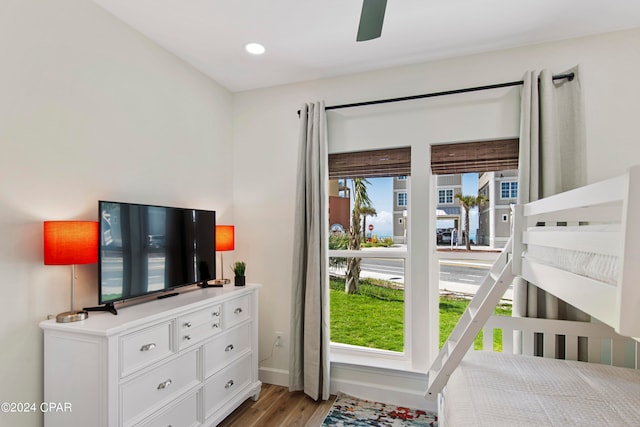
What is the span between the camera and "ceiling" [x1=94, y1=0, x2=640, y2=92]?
204 centimetres

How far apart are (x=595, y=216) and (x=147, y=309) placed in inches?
93.9

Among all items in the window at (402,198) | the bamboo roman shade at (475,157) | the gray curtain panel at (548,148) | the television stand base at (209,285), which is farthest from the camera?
the window at (402,198)

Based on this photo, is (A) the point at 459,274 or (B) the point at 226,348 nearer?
(B) the point at 226,348

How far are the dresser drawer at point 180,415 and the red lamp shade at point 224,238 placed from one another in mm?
1081

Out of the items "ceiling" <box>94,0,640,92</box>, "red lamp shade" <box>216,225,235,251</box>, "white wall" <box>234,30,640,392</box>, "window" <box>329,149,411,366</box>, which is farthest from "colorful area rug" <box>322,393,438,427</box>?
"ceiling" <box>94,0,640,92</box>

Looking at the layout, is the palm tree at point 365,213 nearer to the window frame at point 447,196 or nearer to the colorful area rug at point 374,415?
the window frame at point 447,196

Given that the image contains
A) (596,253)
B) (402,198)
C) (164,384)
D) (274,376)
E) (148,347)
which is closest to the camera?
(596,253)

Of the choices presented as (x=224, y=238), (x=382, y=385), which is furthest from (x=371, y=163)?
(x=382, y=385)

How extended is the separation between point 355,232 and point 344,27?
5.28 ft

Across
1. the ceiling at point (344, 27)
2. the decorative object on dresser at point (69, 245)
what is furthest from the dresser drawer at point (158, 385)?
the ceiling at point (344, 27)

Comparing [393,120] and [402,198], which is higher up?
[393,120]

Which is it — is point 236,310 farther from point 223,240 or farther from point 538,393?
point 538,393

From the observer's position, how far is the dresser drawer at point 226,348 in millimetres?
2261

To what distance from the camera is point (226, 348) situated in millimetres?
2434
